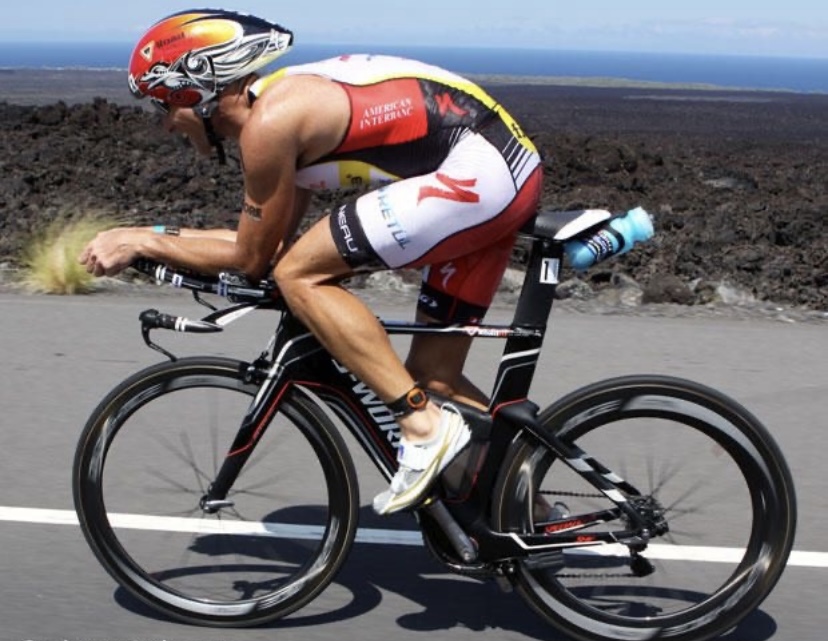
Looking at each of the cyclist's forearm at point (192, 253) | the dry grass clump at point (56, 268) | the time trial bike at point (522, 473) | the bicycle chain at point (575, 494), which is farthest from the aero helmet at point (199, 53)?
the dry grass clump at point (56, 268)

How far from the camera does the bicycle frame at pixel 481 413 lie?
4.02m

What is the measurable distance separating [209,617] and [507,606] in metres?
0.86

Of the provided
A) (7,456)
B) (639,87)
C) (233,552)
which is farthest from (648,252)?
(639,87)

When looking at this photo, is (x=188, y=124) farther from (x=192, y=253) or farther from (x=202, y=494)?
(x=202, y=494)

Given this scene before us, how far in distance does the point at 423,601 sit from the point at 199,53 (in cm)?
172

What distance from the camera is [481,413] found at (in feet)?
13.4

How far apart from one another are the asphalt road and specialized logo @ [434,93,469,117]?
1.44 metres

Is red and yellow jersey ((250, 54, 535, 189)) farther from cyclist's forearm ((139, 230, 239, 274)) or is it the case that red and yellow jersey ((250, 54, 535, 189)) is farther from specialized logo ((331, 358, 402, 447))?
specialized logo ((331, 358, 402, 447))

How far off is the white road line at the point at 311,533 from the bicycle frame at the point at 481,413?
1.15 ft

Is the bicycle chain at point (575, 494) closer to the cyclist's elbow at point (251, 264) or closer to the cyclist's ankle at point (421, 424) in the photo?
the cyclist's ankle at point (421, 424)

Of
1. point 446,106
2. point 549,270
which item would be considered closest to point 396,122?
point 446,106

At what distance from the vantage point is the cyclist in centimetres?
385

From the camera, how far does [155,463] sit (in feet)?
15.9

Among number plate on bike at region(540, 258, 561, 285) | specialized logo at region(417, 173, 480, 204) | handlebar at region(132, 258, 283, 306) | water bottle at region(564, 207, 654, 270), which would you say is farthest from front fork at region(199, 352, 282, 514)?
water bottle at region(564, 207, 654, 270)
